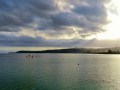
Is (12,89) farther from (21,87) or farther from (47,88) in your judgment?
(47,88)

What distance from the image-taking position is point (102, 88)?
6150cm

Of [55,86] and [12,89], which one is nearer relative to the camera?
[12,89]

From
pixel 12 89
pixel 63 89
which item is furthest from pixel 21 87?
pixel 63 89

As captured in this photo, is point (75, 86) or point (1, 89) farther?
point (75, 86)

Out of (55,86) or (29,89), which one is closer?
(29,89)

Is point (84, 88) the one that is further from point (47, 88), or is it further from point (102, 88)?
point (47, 88)

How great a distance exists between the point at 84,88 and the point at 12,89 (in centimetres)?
2146

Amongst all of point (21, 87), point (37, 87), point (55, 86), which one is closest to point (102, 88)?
point (55, 86)

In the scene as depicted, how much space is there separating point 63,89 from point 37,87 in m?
8.21

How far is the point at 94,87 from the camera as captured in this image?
62.4m

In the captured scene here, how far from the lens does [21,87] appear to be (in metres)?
61.3

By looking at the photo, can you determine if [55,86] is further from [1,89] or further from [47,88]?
[1,89]

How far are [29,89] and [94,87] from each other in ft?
65.6

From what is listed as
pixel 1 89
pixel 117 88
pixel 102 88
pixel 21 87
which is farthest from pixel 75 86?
pixel 1 89
